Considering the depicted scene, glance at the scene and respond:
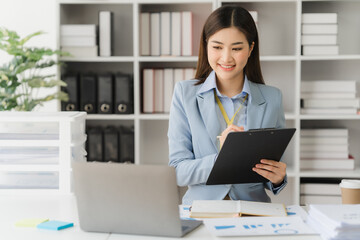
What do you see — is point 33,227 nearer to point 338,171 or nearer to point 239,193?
point 239,193

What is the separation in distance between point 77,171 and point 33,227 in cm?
25

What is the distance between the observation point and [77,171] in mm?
1479

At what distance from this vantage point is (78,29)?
3387mm

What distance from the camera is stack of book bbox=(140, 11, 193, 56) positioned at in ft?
11.1

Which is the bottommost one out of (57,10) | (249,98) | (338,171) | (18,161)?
(338,171)

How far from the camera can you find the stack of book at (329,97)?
3355mm

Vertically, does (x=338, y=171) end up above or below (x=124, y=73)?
below

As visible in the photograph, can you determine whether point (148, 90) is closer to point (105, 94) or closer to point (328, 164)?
point (105, 94)

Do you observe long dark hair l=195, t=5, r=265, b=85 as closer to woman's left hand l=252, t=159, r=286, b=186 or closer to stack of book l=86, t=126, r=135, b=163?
woman's left hand l=252, t=159, r=286, b=186

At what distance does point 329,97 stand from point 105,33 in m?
1.49

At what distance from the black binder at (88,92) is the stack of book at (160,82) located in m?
0.32

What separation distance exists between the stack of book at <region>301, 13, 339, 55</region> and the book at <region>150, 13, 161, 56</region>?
0.91 m

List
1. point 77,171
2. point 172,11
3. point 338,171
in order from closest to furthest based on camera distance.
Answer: point 77,171
point 338,171
point 172,11

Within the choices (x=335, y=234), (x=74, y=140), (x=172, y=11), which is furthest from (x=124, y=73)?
(x=335, y=234)
